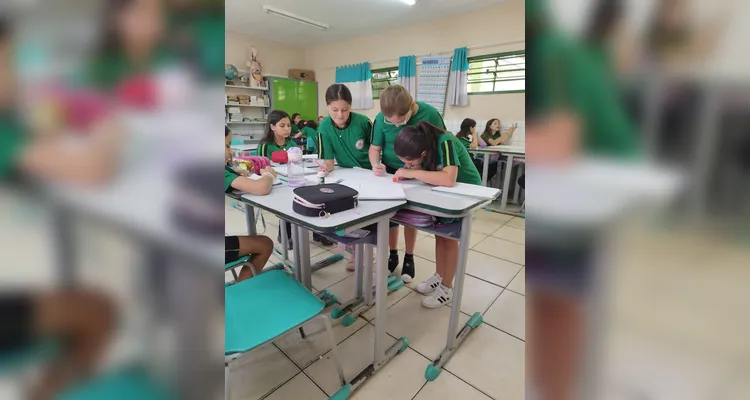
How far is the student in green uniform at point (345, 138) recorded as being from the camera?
7.18 feet

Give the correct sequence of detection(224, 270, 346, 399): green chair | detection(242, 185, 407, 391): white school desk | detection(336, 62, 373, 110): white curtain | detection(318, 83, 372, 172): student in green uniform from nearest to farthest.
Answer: detection(224, 270, 346, 399): green chair < detection(242, 185, 407, 391): white school desk < detection(318, 83, 372, 172): student in green uniform < detection(336, 62, 373, 110): white curtain

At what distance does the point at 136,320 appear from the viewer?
213 mm

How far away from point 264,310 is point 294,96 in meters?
6.62

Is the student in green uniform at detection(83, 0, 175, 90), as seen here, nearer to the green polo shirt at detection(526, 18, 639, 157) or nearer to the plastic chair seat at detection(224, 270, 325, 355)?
the green polo shirt at detection(526, 18, 639, 157)

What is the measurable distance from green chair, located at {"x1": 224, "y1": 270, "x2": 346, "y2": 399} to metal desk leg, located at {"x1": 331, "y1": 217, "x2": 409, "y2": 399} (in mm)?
102

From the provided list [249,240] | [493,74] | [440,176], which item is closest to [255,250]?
[249,240]

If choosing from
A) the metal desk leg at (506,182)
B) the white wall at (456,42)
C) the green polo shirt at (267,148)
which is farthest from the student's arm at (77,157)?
the white wall at (456,42)

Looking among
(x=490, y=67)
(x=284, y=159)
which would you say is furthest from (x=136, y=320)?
(x=490, y=67)

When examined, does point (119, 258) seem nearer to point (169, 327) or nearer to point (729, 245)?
point (169, 327)

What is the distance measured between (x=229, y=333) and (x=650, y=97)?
3.60ft

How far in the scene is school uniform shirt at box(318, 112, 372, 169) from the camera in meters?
2.24

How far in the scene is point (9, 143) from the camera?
6.3 inches

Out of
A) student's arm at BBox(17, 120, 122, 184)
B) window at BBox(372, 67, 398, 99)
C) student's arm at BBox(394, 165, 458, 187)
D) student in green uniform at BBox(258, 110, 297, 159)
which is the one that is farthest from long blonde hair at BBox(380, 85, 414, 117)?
window at BBox(372, 67, 398, 99)

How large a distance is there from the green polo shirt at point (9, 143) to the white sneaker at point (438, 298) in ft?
6.42
